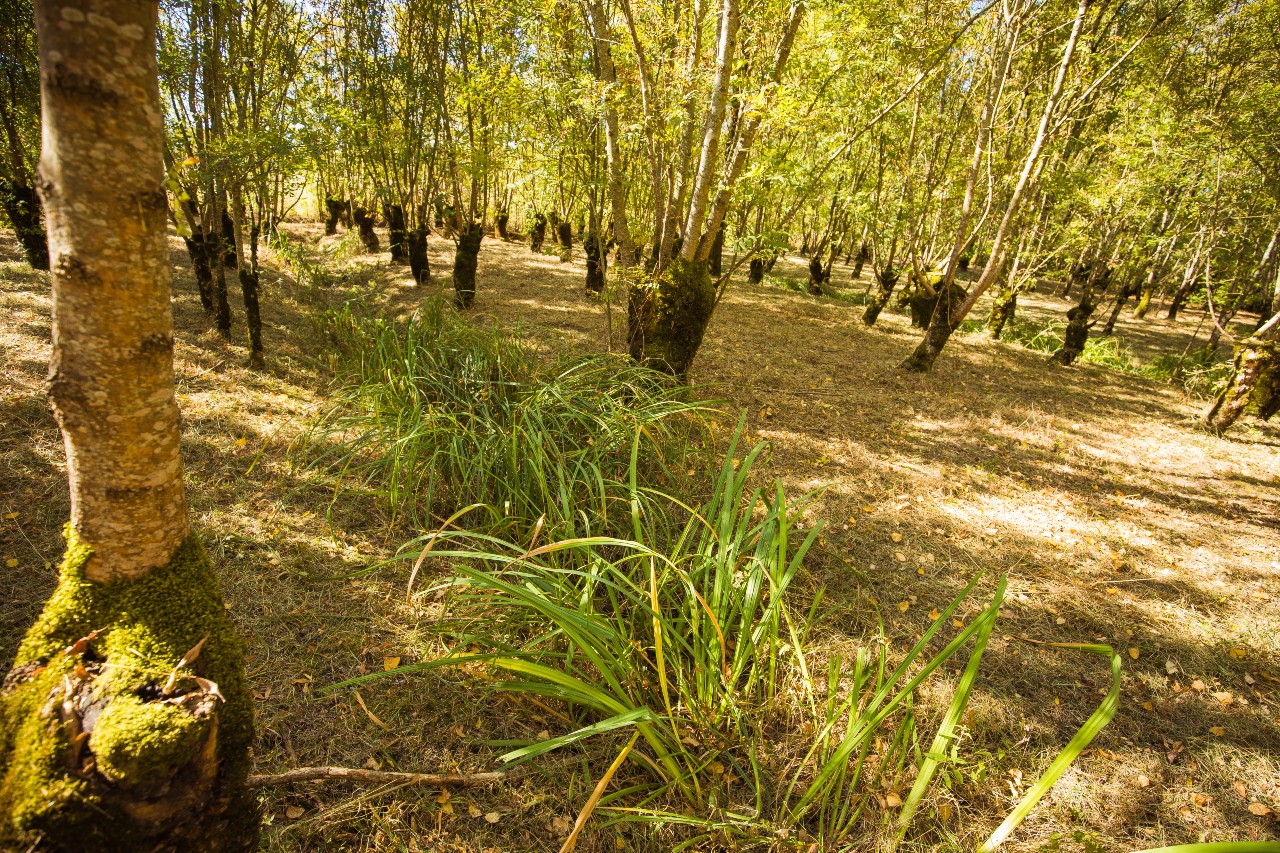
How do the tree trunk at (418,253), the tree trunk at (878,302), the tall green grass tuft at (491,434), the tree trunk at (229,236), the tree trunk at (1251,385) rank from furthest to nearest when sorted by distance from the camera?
the tree trunk at (878,302)
the tree trunk at (418,253)
the tree trunk at (229,236)
the tree trunk at (1251,385)
the tall green grass tuft at (491,434)

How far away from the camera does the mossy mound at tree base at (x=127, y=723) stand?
3.19ft

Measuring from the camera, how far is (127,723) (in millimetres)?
991

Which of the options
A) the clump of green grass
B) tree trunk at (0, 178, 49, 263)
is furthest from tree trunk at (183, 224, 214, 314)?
the clump of green grass

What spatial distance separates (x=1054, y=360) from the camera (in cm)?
843

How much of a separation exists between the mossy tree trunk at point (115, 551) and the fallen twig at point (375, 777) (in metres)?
0.37

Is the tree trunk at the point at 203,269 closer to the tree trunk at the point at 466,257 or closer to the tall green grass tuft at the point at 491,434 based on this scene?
the tall green grass tuft at the point at 491,434

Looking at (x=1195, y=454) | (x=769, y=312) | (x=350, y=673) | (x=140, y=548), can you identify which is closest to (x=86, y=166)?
(x=140, y=548)

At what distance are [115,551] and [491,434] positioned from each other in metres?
1.98

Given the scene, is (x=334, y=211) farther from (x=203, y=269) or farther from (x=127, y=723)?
(x=127, y=723)

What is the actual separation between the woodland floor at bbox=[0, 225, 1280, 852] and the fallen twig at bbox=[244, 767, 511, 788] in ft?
0.14

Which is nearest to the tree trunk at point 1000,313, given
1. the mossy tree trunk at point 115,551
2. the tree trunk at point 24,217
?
the mossy tree trunk at point 115,551

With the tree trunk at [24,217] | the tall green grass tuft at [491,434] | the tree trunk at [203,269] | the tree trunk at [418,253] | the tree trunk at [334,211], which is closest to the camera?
the tall green grass tuft at [491,434]

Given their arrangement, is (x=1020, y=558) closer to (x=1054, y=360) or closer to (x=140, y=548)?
(x=140, y=548)

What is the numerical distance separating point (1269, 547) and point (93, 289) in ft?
20.5
